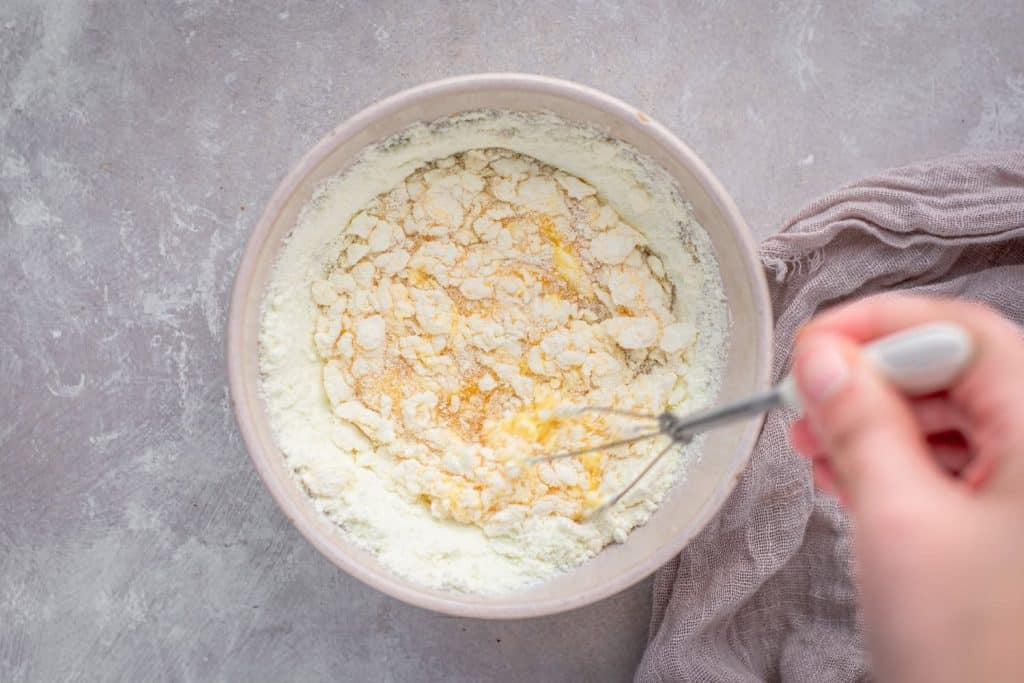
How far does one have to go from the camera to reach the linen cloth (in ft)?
3.34

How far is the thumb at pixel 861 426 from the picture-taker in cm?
58

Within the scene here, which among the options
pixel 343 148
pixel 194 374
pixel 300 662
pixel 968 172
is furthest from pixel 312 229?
pixel 968 172

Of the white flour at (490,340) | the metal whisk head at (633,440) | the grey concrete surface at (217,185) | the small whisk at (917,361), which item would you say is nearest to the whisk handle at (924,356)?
the small whisk at (917,361)

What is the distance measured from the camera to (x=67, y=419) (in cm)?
109

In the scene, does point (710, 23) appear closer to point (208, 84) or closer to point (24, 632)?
point (208, 84)

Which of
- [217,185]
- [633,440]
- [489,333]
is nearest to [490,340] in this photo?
[489,333]

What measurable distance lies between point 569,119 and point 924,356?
1.62ft

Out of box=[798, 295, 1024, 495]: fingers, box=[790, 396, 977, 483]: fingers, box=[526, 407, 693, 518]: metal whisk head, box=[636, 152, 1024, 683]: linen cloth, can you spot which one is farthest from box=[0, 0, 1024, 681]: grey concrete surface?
box=[798, 295, 1024, 495]: fingers

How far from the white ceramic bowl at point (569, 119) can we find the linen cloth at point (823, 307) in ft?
0.37

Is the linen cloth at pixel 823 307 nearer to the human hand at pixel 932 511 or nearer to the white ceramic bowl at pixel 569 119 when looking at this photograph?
the white ceramic bowl at pixel 569 119

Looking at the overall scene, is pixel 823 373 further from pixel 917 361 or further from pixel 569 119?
pixel 569 119

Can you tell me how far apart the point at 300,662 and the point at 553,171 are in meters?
0.68

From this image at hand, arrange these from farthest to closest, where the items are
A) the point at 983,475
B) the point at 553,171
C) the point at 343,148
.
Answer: the point at 553,171 → the point at 343,148 → the point at 983,475

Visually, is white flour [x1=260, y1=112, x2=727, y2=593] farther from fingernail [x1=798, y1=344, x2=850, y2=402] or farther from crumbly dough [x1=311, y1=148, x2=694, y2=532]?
fingernail [x1=798, y1=344, x2=850, y2=402]
